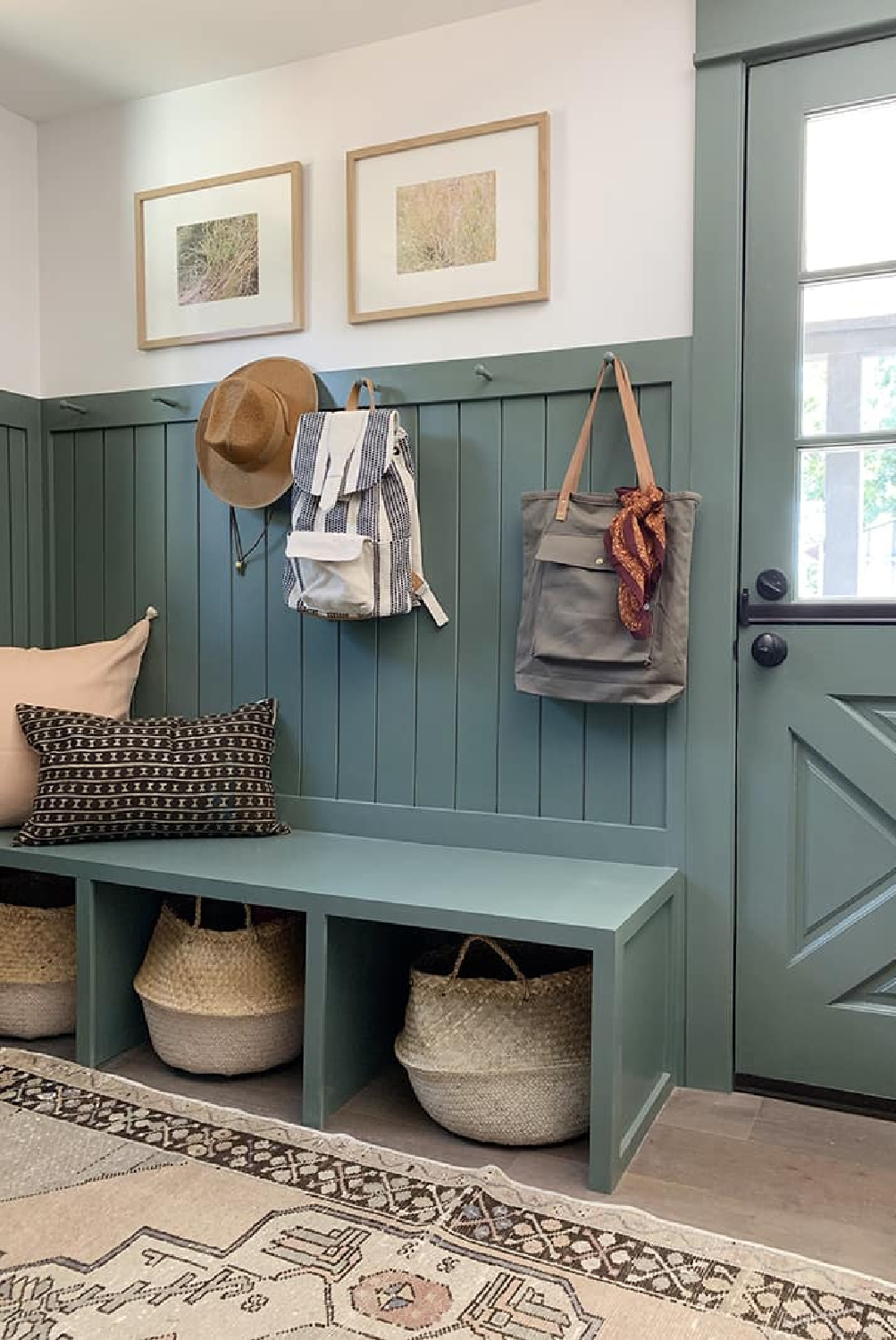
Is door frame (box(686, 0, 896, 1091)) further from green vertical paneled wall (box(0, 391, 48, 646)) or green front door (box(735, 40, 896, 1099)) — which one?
green vertical paneled wall (box(0, 391, 48, 646))

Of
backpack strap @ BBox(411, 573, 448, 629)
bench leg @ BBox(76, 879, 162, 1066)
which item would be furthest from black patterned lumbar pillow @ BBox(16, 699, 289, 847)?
backpack strap @ BBox(411, 573, 448, 629)

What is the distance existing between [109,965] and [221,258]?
1.77 metres

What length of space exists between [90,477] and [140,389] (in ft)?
0.96

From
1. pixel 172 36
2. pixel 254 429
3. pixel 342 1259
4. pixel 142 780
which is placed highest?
pixel 172 36

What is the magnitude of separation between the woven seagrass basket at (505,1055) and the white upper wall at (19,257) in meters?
2.07

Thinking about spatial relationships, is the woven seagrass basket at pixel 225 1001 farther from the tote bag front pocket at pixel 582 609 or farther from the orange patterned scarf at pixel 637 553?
the orange patterned scarf at pixel 637 553

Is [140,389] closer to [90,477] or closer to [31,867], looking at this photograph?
[90,477]

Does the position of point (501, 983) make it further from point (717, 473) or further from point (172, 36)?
point (172, 36)

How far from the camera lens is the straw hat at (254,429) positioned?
2.59m

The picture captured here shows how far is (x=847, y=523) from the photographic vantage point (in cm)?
225

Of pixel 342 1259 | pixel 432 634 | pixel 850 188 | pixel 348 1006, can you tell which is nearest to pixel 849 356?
pixel 850 188

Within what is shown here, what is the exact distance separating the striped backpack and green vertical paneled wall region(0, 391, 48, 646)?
3.22ft

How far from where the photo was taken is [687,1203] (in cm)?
189

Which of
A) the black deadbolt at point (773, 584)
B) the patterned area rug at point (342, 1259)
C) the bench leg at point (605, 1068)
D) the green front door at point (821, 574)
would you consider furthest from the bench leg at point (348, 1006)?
the black deadbolt at point (773, 584)
